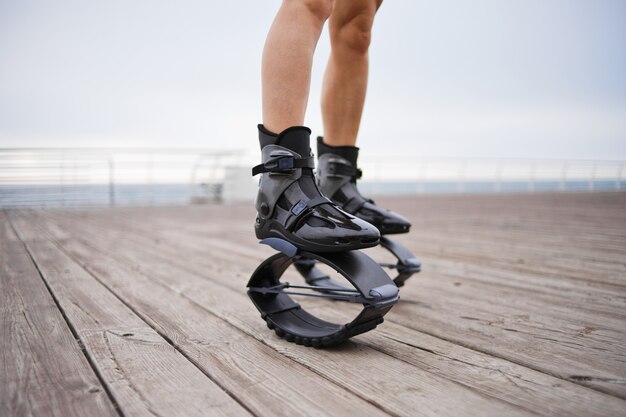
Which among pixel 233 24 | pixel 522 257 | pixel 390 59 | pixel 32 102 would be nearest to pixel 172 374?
pixel 522 257

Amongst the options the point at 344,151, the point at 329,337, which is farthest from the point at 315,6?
the point at 329,337

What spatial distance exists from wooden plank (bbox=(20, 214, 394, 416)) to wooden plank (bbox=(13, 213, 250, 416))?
0.08 feet

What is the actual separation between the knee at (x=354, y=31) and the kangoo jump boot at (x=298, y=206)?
48cm

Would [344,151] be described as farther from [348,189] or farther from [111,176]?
[111,176]

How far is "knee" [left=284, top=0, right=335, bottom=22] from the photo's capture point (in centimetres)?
96

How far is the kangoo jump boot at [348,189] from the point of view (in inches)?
47.9

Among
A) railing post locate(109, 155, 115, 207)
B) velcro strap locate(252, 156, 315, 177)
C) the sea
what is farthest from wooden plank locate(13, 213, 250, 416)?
railing post locate(109, 155, 115, 207)

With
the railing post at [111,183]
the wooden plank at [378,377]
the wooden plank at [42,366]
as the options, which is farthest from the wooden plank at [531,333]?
the railing post at [111,183]

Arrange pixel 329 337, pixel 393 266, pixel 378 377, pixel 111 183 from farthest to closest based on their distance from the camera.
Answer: pixel 111 183 < pixel 393 266 < pixel 329 337 < pixel 378 377

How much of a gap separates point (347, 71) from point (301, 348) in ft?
2.80

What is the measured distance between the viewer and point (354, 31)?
4.17ft

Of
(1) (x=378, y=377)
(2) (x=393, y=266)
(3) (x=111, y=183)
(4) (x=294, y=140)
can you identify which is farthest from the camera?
(3) (x=111, y=183)

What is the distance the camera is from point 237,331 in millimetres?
953

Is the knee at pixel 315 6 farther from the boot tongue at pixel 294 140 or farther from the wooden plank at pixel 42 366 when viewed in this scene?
the wooden plank at pixel 42 366
